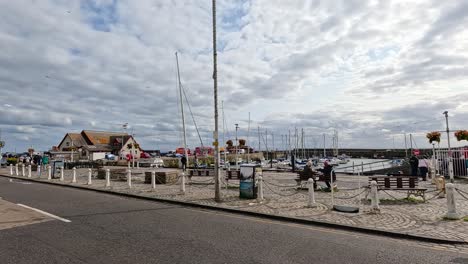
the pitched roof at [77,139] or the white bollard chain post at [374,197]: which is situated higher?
the pitched roof at [77,139]

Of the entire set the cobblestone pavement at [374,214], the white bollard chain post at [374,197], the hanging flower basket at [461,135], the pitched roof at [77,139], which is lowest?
the cobblestone pavement at [374,214]

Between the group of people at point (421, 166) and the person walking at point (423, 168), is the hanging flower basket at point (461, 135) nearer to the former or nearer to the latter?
the group of people at point (421, 166)

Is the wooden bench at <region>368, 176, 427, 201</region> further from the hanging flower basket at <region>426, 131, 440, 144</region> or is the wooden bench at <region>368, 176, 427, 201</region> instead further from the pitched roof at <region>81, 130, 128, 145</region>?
the pitched roof at <region>81, 130, 128, 145</region>

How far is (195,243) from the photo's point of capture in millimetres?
6824

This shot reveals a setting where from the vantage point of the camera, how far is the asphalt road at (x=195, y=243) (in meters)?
5.85

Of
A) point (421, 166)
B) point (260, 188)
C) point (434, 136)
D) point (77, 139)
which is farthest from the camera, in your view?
point (77, 139)

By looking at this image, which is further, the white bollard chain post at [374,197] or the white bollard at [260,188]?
the white bollard at [260,188]

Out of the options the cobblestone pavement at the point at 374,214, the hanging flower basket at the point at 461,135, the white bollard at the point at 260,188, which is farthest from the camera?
the hanging flower basket at the point at 461,135

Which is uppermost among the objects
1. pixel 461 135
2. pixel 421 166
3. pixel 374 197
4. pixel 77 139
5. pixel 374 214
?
pixel 77 139

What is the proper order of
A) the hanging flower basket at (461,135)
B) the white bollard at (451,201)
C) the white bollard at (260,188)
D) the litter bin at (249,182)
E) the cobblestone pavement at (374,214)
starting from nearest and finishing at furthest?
the cobblestone pavement at (374,214) → the white bollard at (451,201) → the white bollard at (260,188) → the litter bin at (249,182) → the hanging flower basket at (461,135)

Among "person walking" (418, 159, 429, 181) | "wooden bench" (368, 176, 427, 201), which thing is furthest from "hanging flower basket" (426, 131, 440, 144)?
"wooden bench" (368, 176, 427, 201)

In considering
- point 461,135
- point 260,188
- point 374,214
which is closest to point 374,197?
point 374,214

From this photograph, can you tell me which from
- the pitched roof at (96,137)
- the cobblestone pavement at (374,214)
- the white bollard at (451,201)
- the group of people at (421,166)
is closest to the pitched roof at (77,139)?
the pitched roof at (96,137)

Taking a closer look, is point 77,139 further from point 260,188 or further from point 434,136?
point 434,136
